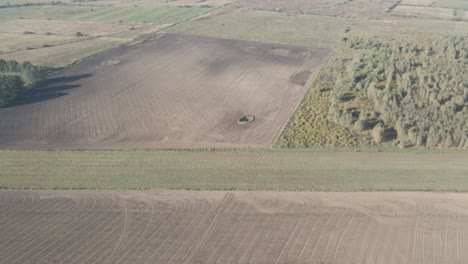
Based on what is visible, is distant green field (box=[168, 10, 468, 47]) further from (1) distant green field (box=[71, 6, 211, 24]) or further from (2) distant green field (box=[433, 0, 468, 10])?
(2) distant green field (box=[433, 0, 468, 10])

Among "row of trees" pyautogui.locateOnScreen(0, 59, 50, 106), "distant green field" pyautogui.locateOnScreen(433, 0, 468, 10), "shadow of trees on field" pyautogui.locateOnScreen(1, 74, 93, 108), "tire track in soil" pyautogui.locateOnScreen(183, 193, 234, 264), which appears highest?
"row of trees" pyautogui.locateOnScreen(0, 59, 50, 106)

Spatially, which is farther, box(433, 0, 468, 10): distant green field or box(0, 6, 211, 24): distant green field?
box(433, 0, 468, 10): distant green field

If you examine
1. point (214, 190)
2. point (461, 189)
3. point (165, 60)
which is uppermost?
point (165, 60)

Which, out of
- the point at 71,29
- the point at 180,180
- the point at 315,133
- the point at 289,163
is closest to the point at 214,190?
the point at 180,180

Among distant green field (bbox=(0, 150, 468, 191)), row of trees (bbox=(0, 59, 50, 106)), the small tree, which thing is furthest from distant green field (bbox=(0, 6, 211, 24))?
the small tree

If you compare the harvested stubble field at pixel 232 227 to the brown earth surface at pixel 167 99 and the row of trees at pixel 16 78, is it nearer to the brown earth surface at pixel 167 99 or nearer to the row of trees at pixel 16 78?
the brown earth surface at pixel 167 99

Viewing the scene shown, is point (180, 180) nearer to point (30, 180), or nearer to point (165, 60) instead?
point (30, 180)

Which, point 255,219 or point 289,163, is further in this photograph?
point 289,163
